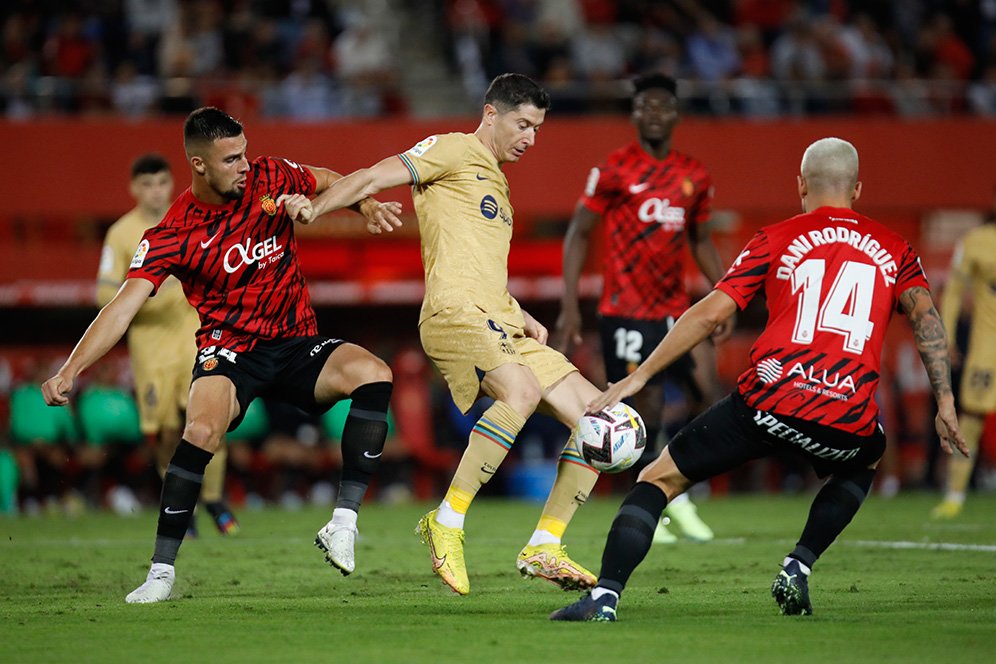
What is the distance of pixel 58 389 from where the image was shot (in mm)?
7016

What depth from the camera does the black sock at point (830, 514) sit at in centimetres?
667

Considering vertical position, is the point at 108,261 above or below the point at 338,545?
above

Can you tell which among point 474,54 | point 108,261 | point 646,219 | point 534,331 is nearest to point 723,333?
point 646,219

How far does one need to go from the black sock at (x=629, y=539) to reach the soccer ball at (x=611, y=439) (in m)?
0.63

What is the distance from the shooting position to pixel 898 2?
22547mm

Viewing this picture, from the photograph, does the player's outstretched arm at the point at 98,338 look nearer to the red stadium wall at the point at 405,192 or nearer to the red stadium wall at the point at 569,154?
the red stadium wall at the point at 405,192

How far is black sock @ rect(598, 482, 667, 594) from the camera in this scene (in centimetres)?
623

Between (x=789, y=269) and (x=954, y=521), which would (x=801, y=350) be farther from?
(x=954, y=521)

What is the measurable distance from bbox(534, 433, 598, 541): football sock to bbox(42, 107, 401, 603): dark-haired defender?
0.95m

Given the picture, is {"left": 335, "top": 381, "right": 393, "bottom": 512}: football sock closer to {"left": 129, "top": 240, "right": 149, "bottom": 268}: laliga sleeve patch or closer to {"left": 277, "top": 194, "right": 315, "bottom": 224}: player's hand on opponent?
{"left": 277, "top": 194, "right": 315, "bottom": 224}: player's hand on opponent

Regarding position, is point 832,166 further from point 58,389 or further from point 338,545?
point 58,389

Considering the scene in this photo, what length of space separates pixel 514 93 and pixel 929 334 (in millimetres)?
2501

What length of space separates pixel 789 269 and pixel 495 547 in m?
4.68

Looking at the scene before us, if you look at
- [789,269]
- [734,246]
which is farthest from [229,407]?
[734,246]
